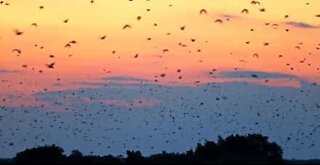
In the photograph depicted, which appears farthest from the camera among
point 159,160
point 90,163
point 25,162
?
point 25,162

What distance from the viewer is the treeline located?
96.6m

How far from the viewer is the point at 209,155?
10806cm

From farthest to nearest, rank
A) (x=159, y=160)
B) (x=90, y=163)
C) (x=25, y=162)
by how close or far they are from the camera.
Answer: (x=25, y=162) → (x=159, y=160) → (x=90, y=163)

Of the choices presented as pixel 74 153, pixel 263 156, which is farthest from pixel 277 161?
pixel 74 153

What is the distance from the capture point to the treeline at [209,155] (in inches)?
3804

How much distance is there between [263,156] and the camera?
3996 inches

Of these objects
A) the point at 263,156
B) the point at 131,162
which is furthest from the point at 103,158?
the point at 263,156

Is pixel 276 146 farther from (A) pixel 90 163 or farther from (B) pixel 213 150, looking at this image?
(A) pixel 90 163

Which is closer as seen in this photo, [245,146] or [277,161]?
[277,161]

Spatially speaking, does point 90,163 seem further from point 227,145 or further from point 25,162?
point 227,145

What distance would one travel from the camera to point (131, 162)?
94312 mm

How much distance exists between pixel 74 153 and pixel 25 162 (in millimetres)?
5832

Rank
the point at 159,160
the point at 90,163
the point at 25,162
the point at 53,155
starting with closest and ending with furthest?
the point at 90,163, the point at 159,160, the point at 25,162, the point at 53,155

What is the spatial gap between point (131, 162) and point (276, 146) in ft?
73.0
